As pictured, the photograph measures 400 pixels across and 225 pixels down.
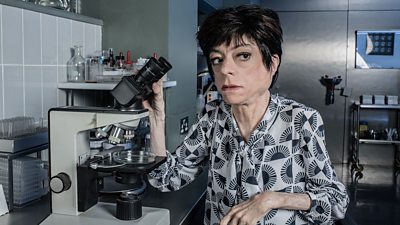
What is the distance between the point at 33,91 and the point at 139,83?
767 mm

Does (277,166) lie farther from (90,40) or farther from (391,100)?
(391,100)

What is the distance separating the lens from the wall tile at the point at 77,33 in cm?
201

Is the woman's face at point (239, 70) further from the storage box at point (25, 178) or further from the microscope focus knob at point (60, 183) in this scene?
Answer: the storage box at point (25, 178)

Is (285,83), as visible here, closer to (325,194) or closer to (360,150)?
(360,150)

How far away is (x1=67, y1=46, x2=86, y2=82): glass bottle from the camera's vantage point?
2000 millimetres

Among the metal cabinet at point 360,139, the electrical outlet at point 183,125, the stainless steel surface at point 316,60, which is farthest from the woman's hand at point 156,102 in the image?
the stainless steel surface at point 316,60

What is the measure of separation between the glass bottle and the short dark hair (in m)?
1.02

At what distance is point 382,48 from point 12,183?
468 cm

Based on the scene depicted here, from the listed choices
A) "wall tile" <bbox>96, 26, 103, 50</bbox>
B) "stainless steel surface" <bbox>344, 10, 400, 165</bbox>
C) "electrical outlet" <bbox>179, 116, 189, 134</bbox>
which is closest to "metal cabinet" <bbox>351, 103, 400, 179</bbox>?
"stainless steel surface" <bbox>344, 10, 400, 165</bbox>

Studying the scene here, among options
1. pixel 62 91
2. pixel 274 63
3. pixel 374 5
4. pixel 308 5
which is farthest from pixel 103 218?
pixel 374 5

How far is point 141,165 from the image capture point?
1166 mm

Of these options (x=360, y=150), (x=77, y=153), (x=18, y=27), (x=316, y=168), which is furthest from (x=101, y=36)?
(x=360, y=150)

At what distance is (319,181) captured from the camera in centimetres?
114

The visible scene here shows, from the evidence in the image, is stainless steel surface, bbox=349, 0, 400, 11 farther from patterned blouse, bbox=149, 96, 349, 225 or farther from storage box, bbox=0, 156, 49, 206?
storage box, bbox=0, 156, 49, 206
